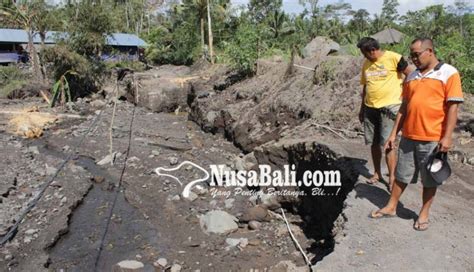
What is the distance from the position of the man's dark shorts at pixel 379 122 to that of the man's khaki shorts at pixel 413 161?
961mm

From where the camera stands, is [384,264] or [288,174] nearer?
[384,264]

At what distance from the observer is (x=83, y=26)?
1909 centimetres

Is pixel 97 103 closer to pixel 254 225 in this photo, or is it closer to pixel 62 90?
pixel 62 90

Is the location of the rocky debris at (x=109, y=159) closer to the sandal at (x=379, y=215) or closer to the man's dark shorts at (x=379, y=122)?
the man's dark shorts at (x=379, y=122)

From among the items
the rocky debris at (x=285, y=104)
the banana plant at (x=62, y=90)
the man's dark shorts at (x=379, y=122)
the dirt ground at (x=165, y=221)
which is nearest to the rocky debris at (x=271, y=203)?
the dirt ground at (x=165, y=221)

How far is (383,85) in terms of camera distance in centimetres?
477

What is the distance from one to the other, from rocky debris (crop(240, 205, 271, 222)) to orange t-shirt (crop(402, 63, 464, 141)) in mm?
3605

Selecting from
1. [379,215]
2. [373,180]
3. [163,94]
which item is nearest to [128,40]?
[163,94]

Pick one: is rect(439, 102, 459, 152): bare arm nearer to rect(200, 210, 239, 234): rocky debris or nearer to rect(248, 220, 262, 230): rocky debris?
rect(248, 220, 262, 230): rocky debris

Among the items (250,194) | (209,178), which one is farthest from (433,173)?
(209,178)

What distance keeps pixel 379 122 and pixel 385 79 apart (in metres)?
0.52

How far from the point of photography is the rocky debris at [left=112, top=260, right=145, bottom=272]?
224 inches

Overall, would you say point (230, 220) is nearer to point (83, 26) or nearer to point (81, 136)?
point (81, 136)

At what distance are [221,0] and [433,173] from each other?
27.5 metres
